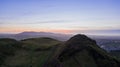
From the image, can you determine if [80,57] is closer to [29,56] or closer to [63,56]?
[63,56]

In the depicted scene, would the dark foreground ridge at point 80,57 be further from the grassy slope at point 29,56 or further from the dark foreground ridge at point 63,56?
the grassy slope at point 29,56

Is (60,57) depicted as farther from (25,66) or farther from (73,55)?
(25,66)

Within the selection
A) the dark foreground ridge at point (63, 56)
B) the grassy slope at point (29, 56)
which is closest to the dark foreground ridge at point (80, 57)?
the dark foreground ridge at point (63, 56)

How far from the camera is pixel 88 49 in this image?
3072 cm

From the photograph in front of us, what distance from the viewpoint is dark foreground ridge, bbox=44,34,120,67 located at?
27891 millimetres

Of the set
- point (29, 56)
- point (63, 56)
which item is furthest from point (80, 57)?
point (29, 56)

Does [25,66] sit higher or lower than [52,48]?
lower

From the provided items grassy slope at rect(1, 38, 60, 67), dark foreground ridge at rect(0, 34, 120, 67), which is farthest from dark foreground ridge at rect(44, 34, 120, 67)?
grassy slope at rect(1, 38, 60, 67)

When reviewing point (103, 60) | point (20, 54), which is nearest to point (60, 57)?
point (103, 60)

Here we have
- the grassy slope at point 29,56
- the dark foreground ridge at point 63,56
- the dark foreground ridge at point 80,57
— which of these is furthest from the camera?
the grassy slope at point 29,56

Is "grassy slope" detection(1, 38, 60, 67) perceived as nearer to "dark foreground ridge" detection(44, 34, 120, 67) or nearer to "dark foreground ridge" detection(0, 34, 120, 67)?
"dark foreground ridge" detection(0, 34, 120, 67)

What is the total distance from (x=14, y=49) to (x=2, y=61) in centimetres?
524

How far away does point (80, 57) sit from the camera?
29.3 metres

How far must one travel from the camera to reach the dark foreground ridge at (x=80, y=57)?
27891 millimetres
